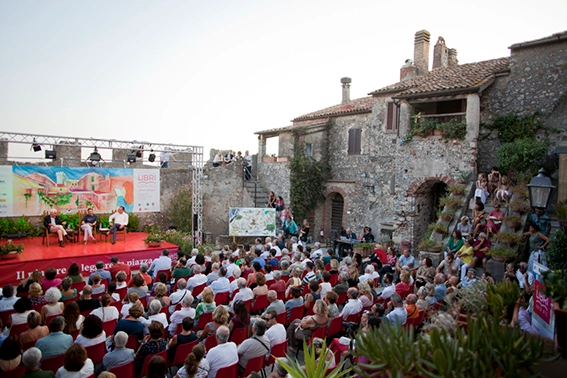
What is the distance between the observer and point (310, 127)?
62.3 ft

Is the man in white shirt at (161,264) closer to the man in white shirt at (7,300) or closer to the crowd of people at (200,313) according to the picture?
the crowd of people at (200,313)

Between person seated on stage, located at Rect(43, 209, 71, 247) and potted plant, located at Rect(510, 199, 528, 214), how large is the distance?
1394 centimetres

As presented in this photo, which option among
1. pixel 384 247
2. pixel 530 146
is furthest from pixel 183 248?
pixel 530 146

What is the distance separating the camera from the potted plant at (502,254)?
30.3ft

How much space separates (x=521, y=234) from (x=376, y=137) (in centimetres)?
795

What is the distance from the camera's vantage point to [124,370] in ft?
14.6

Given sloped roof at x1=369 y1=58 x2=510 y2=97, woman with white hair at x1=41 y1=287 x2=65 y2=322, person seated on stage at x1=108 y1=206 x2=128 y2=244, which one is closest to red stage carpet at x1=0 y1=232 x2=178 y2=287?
person seated on stage at x1=108 y1=206 x2=128 y2=244

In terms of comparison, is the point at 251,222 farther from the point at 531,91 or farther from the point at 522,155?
the point at 531,91

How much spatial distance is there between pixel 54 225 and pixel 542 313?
1373 centimetres

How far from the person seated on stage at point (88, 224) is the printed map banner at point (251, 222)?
4.95 meters

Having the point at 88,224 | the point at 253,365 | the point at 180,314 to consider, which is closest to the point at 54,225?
the point at 88,224

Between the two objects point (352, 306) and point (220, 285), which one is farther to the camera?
point (220, 285)

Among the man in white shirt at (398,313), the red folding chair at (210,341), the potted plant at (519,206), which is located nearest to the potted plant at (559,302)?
the man in white shirt at (398,313)

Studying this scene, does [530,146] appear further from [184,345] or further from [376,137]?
[184,345]
